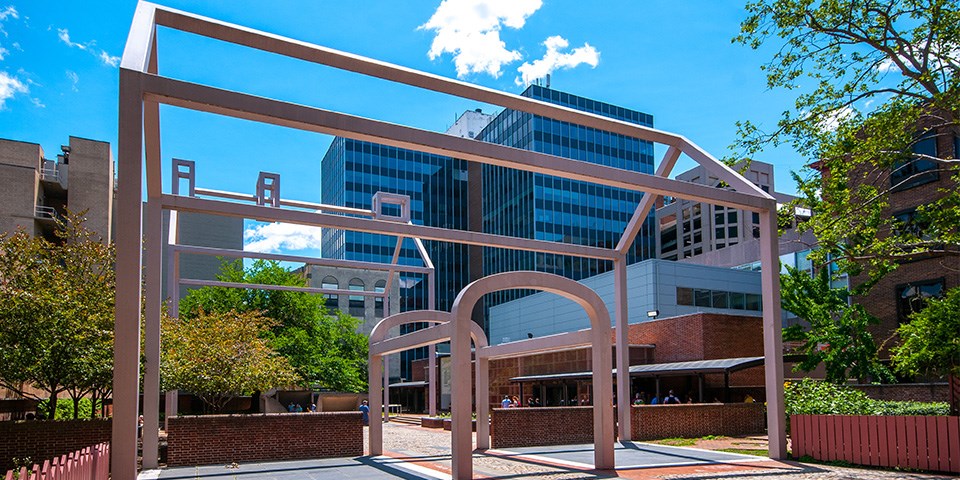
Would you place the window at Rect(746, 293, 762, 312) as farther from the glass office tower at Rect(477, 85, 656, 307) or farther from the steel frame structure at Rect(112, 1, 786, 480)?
the glass office tower at Rect(477, 85, 656, 307)

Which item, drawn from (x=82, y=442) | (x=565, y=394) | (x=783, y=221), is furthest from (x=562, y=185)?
(x=82, y=442)

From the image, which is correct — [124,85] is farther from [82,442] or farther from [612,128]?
[612,128]

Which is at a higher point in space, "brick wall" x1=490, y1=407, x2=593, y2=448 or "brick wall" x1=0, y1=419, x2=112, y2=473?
"brick wall" x1=0, y1=419, x2=112, y2=473

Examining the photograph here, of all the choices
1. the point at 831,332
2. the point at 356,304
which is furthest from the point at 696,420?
the point at 356,304

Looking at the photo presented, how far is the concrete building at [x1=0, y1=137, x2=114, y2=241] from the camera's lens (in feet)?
166

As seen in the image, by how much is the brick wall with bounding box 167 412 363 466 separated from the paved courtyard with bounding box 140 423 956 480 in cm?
63

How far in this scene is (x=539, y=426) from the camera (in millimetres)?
23000

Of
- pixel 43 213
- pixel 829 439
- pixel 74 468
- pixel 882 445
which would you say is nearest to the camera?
pixel 74 468

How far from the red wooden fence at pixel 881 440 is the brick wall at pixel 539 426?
23.7ft

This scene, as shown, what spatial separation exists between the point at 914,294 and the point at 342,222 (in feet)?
79.8

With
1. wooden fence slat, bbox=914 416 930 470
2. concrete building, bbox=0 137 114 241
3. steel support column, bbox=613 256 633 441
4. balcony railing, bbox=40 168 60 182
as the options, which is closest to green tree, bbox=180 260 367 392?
concrete building, bbox=0 137 114 241

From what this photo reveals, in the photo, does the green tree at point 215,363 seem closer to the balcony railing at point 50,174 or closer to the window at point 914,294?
the window at point 914,294

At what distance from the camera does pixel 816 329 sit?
106 ft

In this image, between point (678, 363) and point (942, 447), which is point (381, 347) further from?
point (678, 363)
